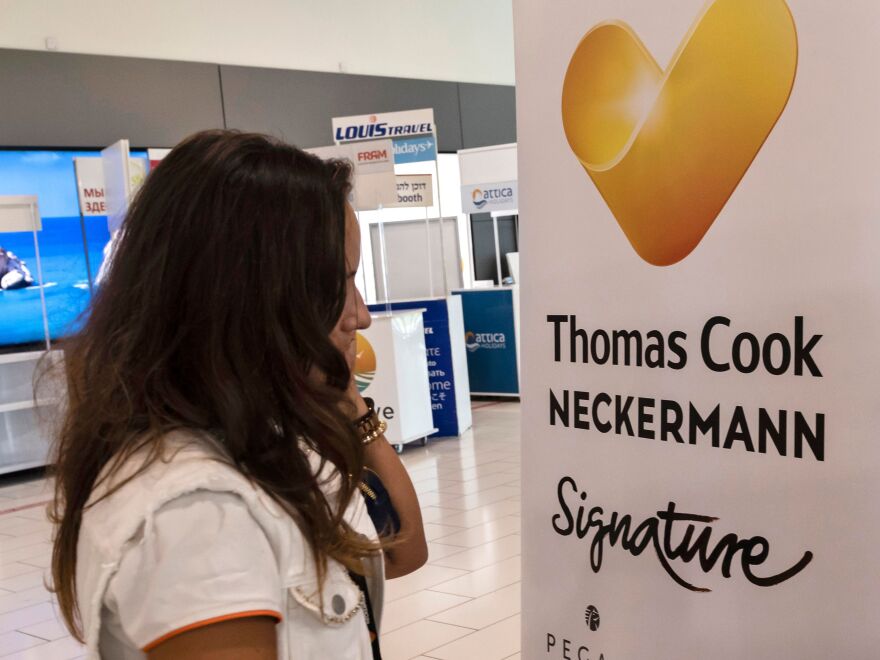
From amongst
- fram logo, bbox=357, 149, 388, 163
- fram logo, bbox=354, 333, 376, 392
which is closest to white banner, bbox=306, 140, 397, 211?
fram logo, bbox=357, 149, 388, 163

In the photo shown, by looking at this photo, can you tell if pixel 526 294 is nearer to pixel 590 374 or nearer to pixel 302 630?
pixel 590 374

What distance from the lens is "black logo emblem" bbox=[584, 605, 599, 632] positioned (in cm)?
199

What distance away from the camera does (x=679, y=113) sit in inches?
69.4

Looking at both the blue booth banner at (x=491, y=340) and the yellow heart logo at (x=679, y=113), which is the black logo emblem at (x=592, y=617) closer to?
the yellow heart logo at (x=679, y=113)

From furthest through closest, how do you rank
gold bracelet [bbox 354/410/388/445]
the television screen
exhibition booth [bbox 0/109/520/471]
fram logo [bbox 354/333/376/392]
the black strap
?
the television screen, exhibition booth [bbox 0/109/520/471], fram logo [bbox 354/333/376/392], gold bracelet [bbox 354/410/388/445], the black strap

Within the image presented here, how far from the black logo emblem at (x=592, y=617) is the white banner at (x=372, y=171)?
6100mm

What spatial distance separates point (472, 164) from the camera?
11.2 meters

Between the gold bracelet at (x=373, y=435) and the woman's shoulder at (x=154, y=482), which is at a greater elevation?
the woman's shoulder at (x=154, y=482)

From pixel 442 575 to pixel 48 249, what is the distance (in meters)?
6.18

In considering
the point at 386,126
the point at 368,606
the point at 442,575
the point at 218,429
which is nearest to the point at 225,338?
the point at 218,429

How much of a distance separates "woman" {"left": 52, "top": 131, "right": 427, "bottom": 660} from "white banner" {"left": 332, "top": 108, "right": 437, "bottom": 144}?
296 inches

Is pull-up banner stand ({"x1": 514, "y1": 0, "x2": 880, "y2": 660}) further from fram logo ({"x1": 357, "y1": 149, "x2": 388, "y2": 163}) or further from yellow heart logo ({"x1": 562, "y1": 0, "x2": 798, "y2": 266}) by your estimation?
fram logo ({"x1": 357, "y1": 149, "x2": 388, "y2": 163})

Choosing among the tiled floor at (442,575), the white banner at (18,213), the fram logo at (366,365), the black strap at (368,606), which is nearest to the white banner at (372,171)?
the fram logo at (366,365)

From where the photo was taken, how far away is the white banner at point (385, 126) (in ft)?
27.8
